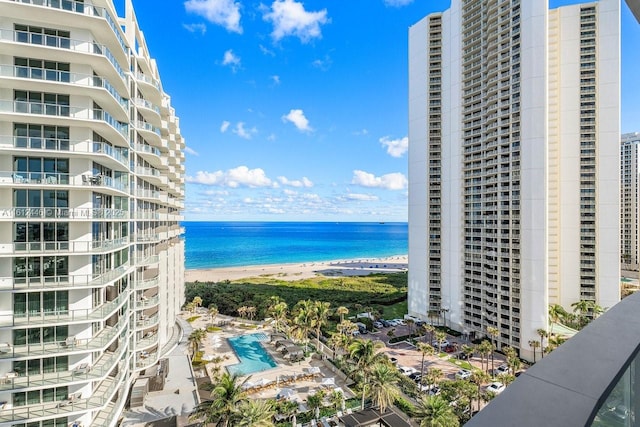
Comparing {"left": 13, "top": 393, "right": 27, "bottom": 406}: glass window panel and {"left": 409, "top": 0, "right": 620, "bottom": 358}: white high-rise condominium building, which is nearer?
{"left": 13, "top": 393, "right": 27, "bottom": 406}: glass window panel

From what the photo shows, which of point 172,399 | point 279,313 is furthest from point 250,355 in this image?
point 172,399

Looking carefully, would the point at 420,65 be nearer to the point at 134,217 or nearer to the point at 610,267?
the point at 610,267

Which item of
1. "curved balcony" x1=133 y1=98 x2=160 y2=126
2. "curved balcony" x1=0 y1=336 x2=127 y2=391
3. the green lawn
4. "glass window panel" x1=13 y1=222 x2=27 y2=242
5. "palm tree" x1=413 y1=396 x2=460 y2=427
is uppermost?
"curved balcony" x1=133 y1=98 x2=160 y2=126

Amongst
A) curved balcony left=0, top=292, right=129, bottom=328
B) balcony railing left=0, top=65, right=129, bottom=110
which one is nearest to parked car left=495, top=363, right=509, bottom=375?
curved balcony left=0, top=292, right=129, bottom=328

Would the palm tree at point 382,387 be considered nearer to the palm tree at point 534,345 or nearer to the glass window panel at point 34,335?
the palm tree at point 534,345

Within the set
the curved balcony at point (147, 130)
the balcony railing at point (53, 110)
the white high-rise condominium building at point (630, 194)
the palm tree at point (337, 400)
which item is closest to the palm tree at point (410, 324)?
the palm tree at point (337, 400)

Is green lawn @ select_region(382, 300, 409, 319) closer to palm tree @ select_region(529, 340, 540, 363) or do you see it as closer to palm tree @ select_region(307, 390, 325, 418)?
palm tree @ select_region(529, 340, 540, 363)

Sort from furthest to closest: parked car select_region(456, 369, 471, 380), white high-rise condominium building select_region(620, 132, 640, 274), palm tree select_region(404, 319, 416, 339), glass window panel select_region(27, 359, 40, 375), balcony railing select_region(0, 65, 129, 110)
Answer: white high-rise condominium building select_region(620, 132, 640, 274)
palm tree select_region(404, 319, 416, 339)
parked car select_region(456, 369, 471, 380)
glass window panel select_region(27, 359, 40, 375)
balcony railing select_region(0, 65, 129, 110)

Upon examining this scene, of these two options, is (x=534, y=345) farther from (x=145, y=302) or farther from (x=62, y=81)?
(x=62, y=81)
